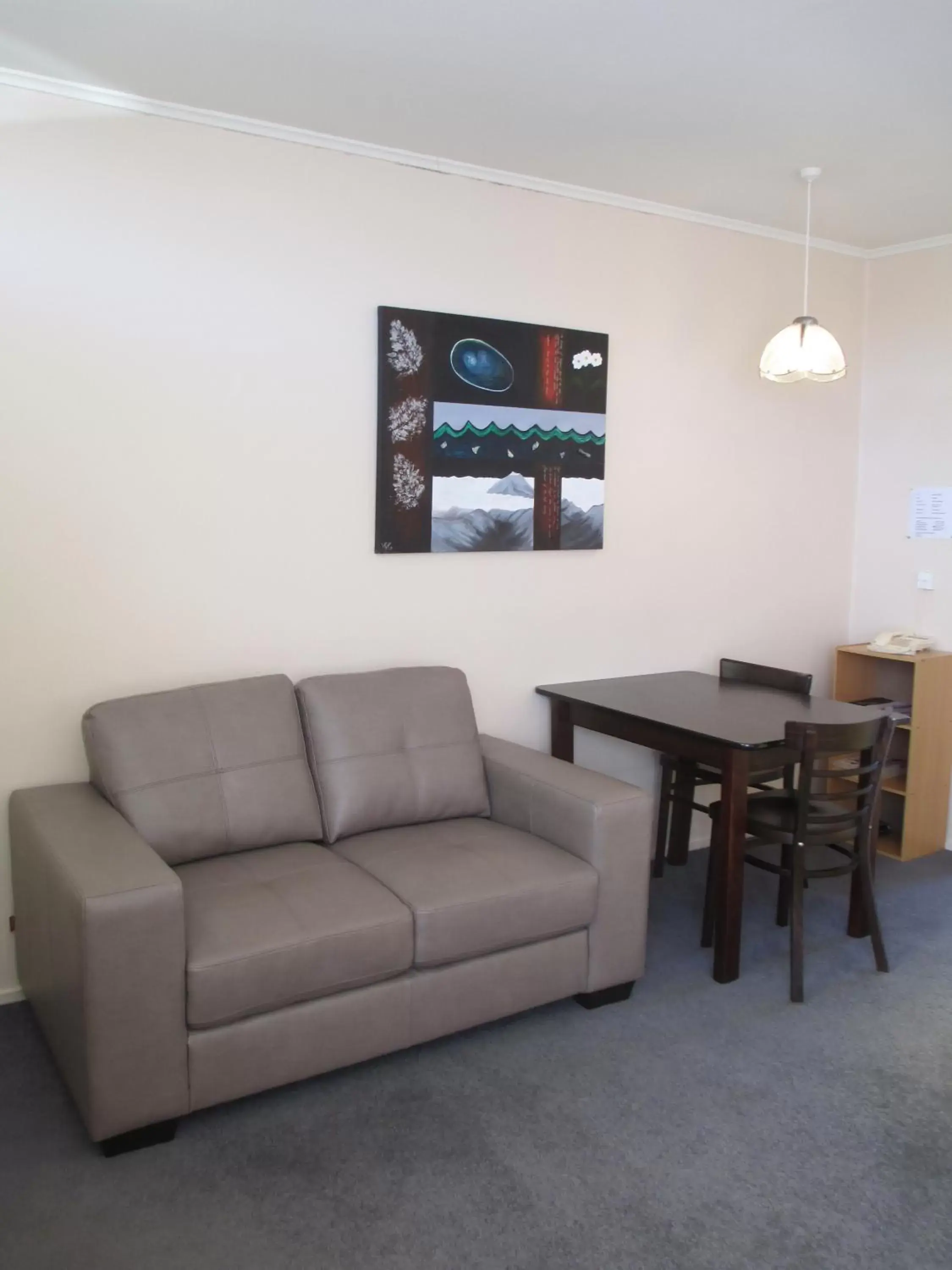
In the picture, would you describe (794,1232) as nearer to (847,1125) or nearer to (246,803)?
(847,1125)

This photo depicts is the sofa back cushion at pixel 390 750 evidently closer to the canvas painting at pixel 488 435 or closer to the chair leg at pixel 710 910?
the canvas painting at pixel 488 435

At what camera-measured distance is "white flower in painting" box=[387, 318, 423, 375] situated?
3.38m

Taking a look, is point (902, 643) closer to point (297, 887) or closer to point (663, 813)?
point (663, 813)

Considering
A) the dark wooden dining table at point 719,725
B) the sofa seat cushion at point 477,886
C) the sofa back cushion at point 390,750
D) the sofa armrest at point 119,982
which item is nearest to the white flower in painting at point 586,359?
the dark wooden dining table at point 719,725

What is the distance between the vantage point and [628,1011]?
116 inches

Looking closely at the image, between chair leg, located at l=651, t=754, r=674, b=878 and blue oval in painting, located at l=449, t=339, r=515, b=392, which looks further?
chair leg, located at l=651, t=754, r=674, b=878

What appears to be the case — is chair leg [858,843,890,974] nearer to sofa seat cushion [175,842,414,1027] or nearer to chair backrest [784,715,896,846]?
chair backrest [784,715,896,846]

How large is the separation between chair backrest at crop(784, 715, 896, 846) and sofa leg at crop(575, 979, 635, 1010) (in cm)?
69

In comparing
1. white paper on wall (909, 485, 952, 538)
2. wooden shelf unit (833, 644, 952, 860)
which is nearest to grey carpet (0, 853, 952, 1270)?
wooden shelf unit (833, 644, 952, 860)

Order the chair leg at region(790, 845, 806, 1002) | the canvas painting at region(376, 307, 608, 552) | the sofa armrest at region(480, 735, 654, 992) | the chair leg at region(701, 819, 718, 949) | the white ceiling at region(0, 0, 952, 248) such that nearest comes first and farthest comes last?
1. the white ceiling at region(0, 0, 952, 248)
2. the sofa armrest at region(480, 735, 654, 992)
3. the chair leg at region(790, 845, 806, 1002)
4. the chair leg at region(701, 819, 718, 949)
5. the canvas painting at region(376, 307, 608, 552)

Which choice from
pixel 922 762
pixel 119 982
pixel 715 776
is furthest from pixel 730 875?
pixel 119 982

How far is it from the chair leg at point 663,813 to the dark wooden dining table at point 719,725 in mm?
70

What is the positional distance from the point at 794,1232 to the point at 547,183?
10.6ft

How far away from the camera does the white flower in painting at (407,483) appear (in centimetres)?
343
